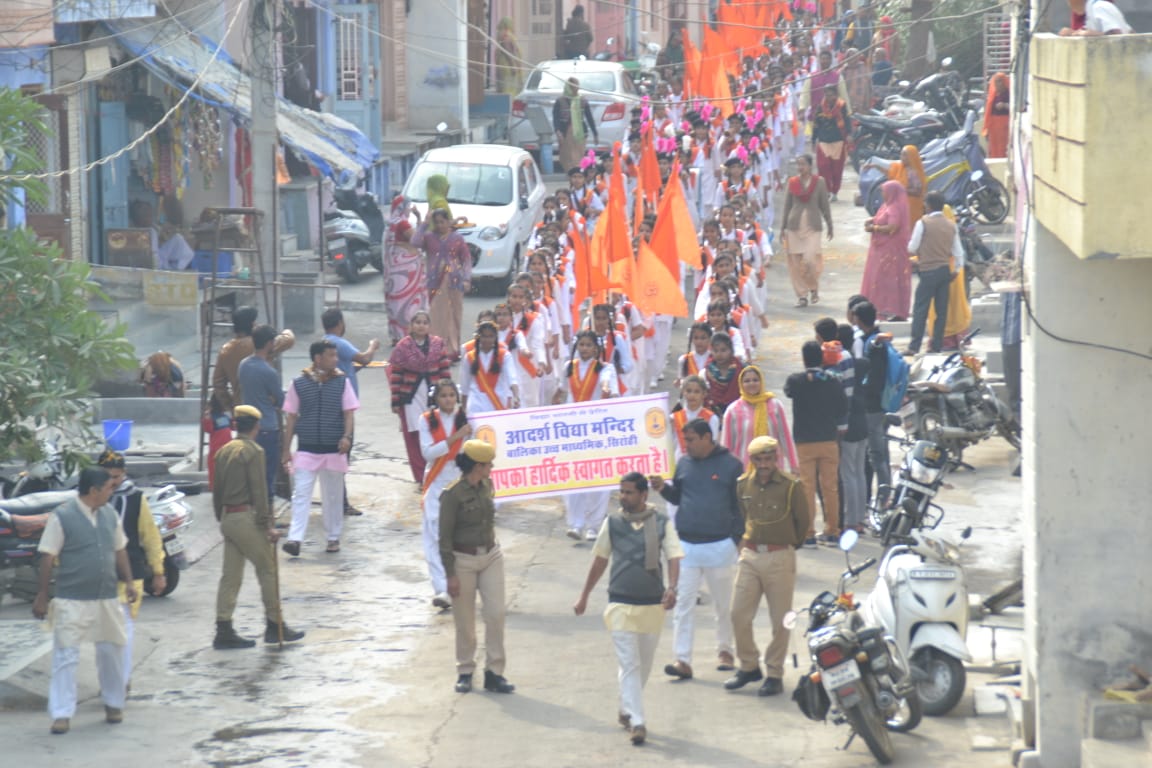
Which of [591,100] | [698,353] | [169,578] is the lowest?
[169,578]

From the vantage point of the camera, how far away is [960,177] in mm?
23703

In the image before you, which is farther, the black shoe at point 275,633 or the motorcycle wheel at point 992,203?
the motorcycle wheel at point 992,203

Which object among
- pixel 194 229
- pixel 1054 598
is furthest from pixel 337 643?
pixel 194 229

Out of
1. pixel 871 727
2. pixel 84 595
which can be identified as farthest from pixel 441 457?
pixel 871 727

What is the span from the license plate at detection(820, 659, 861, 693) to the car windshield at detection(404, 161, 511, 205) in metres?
15.0

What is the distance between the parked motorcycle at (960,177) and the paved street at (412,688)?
31.9 ft

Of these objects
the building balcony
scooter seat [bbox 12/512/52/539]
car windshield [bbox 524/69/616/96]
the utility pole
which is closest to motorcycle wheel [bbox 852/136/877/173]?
car windshield [bbox 524/69/616/96]

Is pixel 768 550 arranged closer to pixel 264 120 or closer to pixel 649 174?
pixel 264 120

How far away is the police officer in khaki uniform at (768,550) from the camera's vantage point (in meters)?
9.76

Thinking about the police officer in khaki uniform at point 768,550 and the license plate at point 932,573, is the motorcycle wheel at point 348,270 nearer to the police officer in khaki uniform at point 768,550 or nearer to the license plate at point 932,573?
the police officer in khaki uniform at point 768,550

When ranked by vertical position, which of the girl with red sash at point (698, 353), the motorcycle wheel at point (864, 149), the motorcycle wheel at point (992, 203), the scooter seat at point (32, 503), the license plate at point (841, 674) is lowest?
the license plate at point (841, 674)

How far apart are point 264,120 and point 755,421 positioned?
6.27m

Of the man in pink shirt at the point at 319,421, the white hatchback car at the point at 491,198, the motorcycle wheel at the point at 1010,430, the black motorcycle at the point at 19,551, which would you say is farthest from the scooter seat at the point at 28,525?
the white hatchback car at the point at 491,198

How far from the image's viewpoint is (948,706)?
30.7ft
